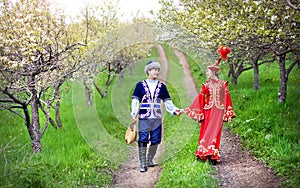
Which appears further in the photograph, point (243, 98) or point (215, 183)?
point (243, 98)

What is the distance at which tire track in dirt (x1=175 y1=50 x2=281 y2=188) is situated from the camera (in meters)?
6.27

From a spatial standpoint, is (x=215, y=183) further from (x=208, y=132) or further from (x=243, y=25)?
(x=243, y=25)

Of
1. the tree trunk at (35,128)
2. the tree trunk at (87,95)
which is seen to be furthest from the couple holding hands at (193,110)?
the tree trunk at (87,95)

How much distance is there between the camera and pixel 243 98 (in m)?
13.1

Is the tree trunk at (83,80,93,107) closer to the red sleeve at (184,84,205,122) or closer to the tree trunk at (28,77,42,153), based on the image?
the tree trunk at (28,77,42,153)

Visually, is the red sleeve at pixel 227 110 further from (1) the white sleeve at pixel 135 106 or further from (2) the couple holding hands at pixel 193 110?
(1) the white sleeve at pixel 135 106

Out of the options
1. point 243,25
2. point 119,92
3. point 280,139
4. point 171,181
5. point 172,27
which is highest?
point 172,27

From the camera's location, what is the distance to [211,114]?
748cm

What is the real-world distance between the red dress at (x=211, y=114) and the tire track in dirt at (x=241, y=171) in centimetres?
42

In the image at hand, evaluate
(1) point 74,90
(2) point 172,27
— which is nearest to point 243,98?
(2) point 172,27

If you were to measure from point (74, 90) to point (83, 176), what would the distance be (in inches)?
198

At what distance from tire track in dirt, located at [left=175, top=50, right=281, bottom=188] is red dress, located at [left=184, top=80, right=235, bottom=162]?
1.38 feet

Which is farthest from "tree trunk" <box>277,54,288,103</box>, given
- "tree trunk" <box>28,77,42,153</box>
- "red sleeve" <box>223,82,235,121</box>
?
"tree trunk" <box>28,77,42,153</box>

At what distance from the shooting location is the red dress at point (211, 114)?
7430 mm
